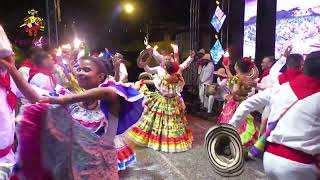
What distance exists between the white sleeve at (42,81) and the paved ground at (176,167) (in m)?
1.67

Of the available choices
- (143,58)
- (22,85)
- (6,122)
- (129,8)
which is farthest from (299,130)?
(129,8)

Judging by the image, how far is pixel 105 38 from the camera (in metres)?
19.5

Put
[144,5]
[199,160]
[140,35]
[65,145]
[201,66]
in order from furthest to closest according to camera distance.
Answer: [140,35], [144,5], [201,66], [199,160], [65,145]

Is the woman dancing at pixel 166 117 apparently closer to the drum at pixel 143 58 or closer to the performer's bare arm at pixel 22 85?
the drum at pixel 143 58

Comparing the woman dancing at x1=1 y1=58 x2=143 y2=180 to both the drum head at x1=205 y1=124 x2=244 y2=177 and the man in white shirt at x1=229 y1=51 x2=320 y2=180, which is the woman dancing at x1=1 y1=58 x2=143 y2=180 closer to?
the drum head at x1=205 y1=124 x2=244 y2=177

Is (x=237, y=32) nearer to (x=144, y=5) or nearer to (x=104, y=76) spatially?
(x=144, y=5)

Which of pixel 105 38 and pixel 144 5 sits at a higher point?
pixel 144 5

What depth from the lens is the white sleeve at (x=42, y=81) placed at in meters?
4.95

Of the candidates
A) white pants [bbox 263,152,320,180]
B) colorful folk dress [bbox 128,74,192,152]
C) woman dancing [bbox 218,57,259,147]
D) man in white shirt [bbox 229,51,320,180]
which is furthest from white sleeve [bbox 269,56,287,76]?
white pants [bbox 263,152,320,180]

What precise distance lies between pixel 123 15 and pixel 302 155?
54.8 ft

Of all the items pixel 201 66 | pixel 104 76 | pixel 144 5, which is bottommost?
pixel 201 66

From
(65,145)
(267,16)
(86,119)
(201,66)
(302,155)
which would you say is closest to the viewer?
(65,145)

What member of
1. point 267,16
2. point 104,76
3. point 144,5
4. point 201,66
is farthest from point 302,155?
point 144,5

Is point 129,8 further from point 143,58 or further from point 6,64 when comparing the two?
point 6,64
